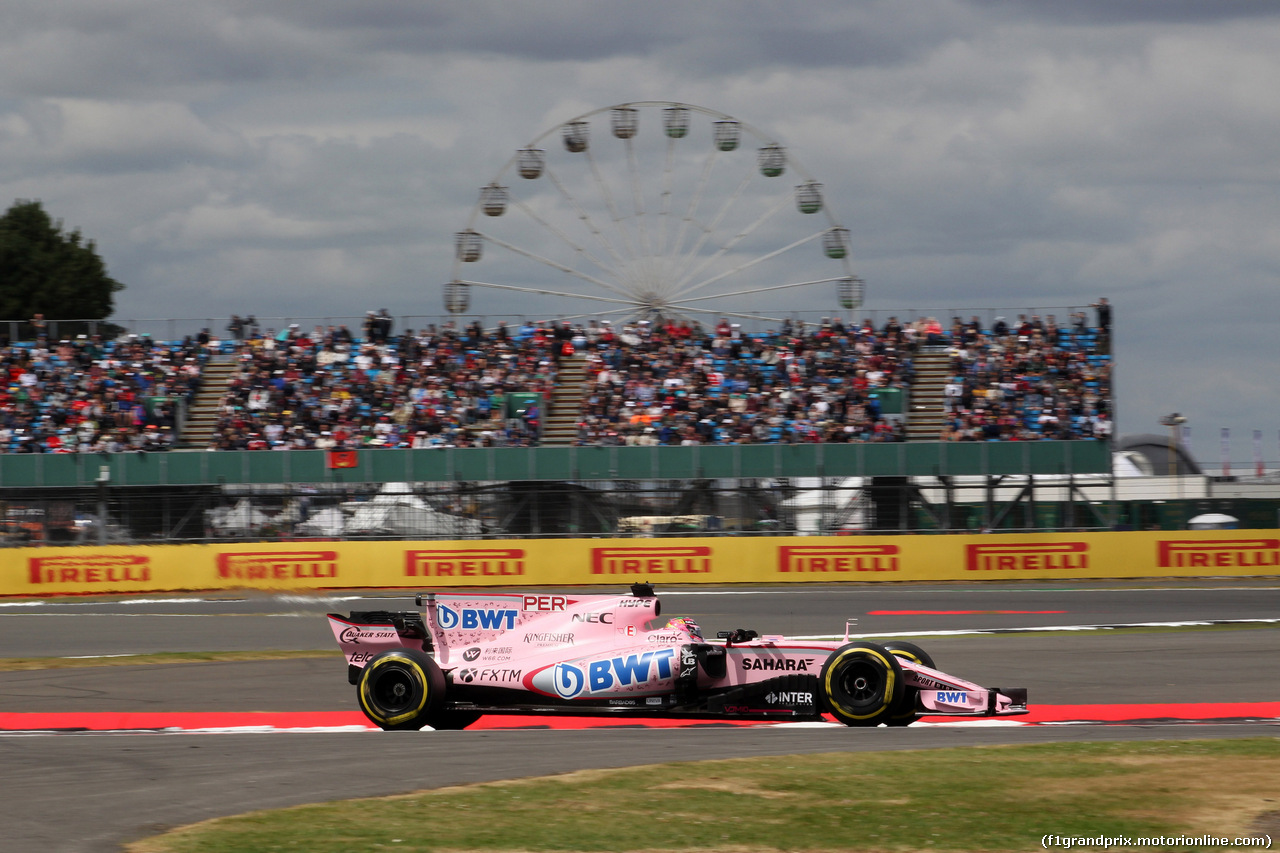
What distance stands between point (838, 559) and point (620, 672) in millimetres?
16828

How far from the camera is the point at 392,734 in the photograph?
1096 cm

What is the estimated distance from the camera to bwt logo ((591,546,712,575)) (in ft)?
87.7

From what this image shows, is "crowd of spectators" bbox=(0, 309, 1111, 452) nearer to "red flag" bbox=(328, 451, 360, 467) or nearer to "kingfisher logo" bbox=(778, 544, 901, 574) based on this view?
"red flag" bbox=(328, 451, 360, 467)

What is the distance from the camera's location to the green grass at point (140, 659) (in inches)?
639

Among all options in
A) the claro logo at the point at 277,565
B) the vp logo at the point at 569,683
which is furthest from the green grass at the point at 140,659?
the claro logo at the point at 277,565

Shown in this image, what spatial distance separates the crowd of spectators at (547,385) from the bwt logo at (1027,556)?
4228 mm

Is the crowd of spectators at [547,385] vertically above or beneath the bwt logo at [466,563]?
above

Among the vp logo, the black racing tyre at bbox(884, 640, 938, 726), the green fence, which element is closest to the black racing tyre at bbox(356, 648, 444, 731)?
the vp logo

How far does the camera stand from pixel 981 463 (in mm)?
30219

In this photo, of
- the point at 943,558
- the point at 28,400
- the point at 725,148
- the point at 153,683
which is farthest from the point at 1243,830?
the point at 725,148

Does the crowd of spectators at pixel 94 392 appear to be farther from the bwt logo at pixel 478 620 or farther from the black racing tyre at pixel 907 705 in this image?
the black racing tyre at pixel 907 705

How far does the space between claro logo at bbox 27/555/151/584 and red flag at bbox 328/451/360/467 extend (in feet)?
15.8

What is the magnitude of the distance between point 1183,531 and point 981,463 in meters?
4.57

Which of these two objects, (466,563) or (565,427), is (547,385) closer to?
(565,427)
